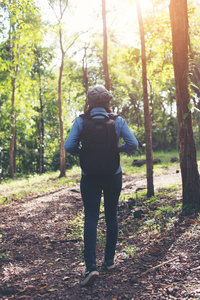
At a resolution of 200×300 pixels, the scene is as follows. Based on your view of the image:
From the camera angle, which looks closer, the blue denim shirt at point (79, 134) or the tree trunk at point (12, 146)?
the blue denim shirt at point (79, 134)

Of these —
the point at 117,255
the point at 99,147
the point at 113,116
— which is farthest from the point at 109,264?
the point at 113,116

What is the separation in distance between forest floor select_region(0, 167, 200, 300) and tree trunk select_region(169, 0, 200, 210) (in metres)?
0.53

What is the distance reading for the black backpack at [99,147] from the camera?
3.34m

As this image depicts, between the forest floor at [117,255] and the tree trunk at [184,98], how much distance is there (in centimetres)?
53

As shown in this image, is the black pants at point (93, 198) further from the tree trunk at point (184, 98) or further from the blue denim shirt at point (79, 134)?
the tree trunk at point (184, 98)

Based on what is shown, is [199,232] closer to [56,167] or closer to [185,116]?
[185,116]

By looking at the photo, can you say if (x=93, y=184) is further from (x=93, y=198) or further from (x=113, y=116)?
(x=113, y=116)

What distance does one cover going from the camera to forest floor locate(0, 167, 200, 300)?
3.45 meters

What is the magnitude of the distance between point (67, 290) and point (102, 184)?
4.10ft

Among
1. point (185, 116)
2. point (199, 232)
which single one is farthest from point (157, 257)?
point (185, 116)

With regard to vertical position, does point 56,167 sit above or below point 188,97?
below

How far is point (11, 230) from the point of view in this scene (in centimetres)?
652

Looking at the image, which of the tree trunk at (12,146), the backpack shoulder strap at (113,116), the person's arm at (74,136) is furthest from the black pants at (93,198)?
the tree trunk at (12,146)

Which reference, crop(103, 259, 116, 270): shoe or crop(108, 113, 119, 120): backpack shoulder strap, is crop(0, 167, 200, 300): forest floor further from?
crop(108, 113, 119, 120): backpack shoulder strap
